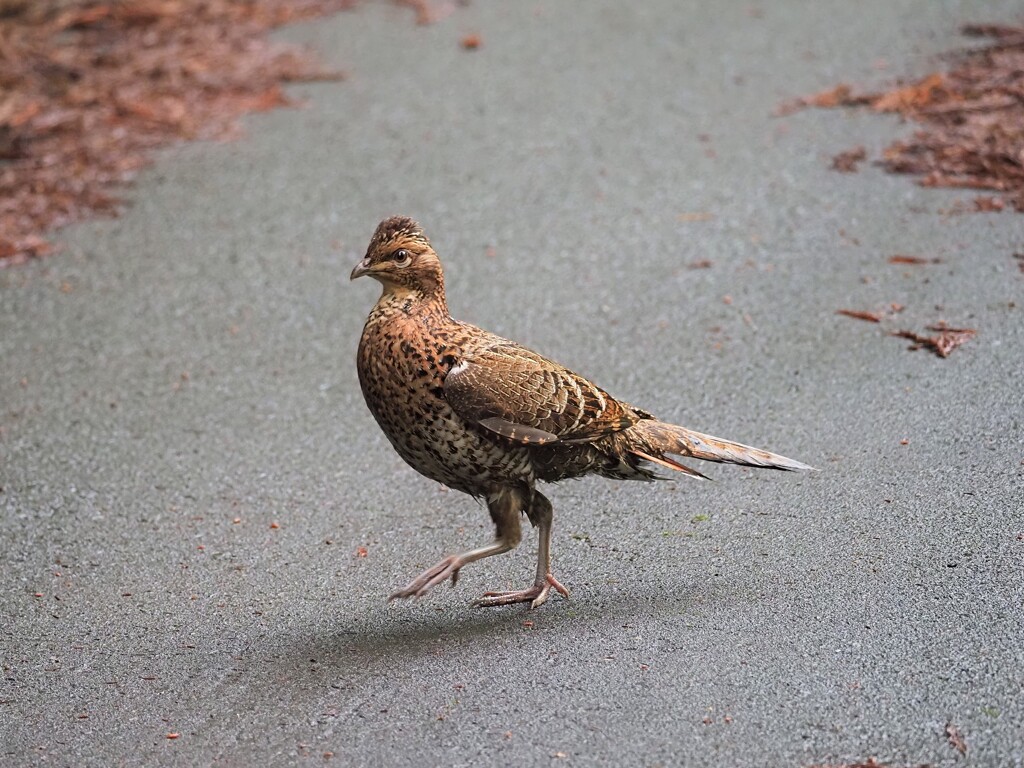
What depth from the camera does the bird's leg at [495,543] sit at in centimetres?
455

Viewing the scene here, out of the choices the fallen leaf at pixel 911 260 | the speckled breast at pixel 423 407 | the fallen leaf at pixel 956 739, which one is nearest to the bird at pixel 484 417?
the speckled breast at pixel 423 407

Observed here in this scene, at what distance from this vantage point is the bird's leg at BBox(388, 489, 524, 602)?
4551mm

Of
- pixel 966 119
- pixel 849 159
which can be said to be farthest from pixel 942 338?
pixel 966 119

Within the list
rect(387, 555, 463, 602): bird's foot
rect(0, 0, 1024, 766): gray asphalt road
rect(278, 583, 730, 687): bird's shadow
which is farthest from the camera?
rect(387, 555, 463, 602): bird's foot

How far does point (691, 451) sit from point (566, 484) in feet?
3.30

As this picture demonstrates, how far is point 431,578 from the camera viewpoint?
14.9 ft

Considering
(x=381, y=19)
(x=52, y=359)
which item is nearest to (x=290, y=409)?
(x=52, y=359)

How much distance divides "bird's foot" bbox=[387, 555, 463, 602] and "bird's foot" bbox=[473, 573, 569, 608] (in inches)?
8.7

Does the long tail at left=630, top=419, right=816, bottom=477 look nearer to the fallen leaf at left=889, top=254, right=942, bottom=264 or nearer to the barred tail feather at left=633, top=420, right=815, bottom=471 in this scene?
the barred tail feather at left=633, top=420, right=815, bottom=471

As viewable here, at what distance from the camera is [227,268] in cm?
802

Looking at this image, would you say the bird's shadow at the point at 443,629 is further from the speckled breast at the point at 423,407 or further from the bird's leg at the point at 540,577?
the speckled breast at the point at 423,407

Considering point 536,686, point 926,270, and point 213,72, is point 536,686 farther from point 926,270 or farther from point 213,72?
point 213,72

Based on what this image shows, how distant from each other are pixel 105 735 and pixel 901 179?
5957mm

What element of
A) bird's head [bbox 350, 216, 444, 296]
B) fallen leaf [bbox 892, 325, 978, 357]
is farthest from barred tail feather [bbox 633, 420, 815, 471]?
fallen leaf [bbox 892, 325, 978, 357]
